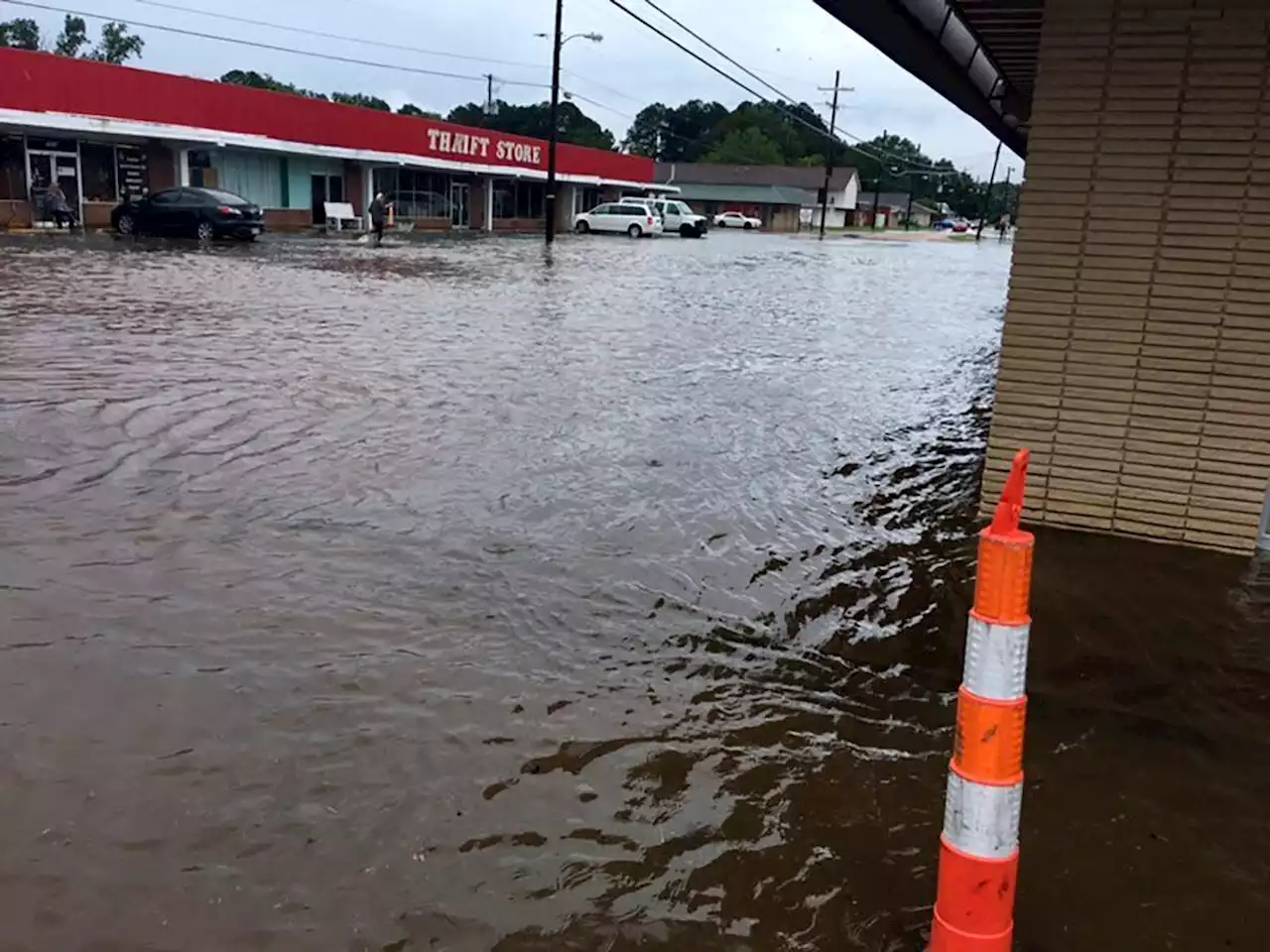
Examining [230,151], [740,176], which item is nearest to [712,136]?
[740,176]

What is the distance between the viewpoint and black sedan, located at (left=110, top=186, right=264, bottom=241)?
27.3m

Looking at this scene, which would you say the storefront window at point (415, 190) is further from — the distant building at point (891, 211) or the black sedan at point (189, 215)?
the distant building at point (891, 211)

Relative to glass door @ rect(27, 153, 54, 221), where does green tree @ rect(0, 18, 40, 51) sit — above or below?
above

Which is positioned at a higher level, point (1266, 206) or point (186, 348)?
point (1266, 206)

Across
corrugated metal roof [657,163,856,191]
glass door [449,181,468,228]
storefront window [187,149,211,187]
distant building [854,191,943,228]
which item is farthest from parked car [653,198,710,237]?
distant building [854,191,943,228]

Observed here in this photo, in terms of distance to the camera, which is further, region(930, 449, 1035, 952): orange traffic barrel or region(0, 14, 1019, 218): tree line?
region(0, 14, 1019, 218): tree line

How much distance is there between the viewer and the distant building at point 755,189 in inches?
3799

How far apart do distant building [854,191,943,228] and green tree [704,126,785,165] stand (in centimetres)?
1254

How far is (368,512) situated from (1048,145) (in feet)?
14.3

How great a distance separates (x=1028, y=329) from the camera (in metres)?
5.91

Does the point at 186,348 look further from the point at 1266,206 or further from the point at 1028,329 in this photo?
the point at 1266,206

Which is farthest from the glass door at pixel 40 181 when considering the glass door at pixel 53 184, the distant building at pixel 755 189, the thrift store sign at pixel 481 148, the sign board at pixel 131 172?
the distant building at pixel 755 189

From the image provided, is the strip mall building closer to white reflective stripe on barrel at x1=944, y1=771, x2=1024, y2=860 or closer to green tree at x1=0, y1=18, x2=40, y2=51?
white reflective stripe on barrel at x1=944, y1=771, x2=1024, y2=860

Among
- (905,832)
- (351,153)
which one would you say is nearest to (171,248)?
(351,153)
